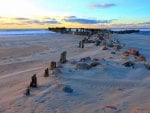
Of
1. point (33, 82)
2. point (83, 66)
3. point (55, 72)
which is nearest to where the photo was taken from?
point (33, 82)

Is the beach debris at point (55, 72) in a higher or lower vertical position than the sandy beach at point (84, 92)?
higher

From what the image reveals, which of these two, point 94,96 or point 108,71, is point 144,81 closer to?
point 108,71

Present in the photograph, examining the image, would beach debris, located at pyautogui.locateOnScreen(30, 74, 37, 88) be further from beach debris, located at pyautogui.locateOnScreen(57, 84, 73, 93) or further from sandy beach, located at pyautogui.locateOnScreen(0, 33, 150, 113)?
beach debris, located at pyautogui.locateOnScreen(57, 84, 73, 93)

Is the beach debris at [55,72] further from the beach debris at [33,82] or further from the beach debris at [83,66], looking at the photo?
the beach debris at [33,82]

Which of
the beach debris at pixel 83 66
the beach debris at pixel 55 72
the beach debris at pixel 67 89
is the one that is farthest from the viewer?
the beach debris at pixel 83 66

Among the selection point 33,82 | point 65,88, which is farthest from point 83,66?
point 65,88

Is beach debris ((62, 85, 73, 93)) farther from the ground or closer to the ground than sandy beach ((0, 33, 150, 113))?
farther from the ground

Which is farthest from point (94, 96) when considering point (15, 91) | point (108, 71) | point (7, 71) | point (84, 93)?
point (7, 71)

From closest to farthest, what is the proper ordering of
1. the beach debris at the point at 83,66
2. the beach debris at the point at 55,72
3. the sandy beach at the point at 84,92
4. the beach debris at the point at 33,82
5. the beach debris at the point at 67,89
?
1. the sandy beach at the point at 84,92
2. the beach debris at the point at 67,89
3. the beach debris at the point at 33,82
4. the beach debris at the point at 55,72
5. the beach debris at the point at 83,66

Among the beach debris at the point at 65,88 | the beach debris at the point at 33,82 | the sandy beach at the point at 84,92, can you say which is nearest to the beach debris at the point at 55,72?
the sandy beach at the point at 84,92

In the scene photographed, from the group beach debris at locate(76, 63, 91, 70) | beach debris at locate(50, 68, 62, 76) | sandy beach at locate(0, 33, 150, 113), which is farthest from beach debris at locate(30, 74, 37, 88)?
beach debris at locate(76, 63, 91, 70)

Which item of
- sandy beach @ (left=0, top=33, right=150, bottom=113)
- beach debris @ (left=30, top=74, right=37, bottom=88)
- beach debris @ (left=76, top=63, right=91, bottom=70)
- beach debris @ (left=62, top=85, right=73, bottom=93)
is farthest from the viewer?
beach debris @ (left=76, top=63, right=91, bottom=70)

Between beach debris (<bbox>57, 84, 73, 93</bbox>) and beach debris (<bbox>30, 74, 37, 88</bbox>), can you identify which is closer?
beach debris (<bbox>57, 84, 73, 93</bbox>)

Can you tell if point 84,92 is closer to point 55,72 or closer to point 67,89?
point 67,89
